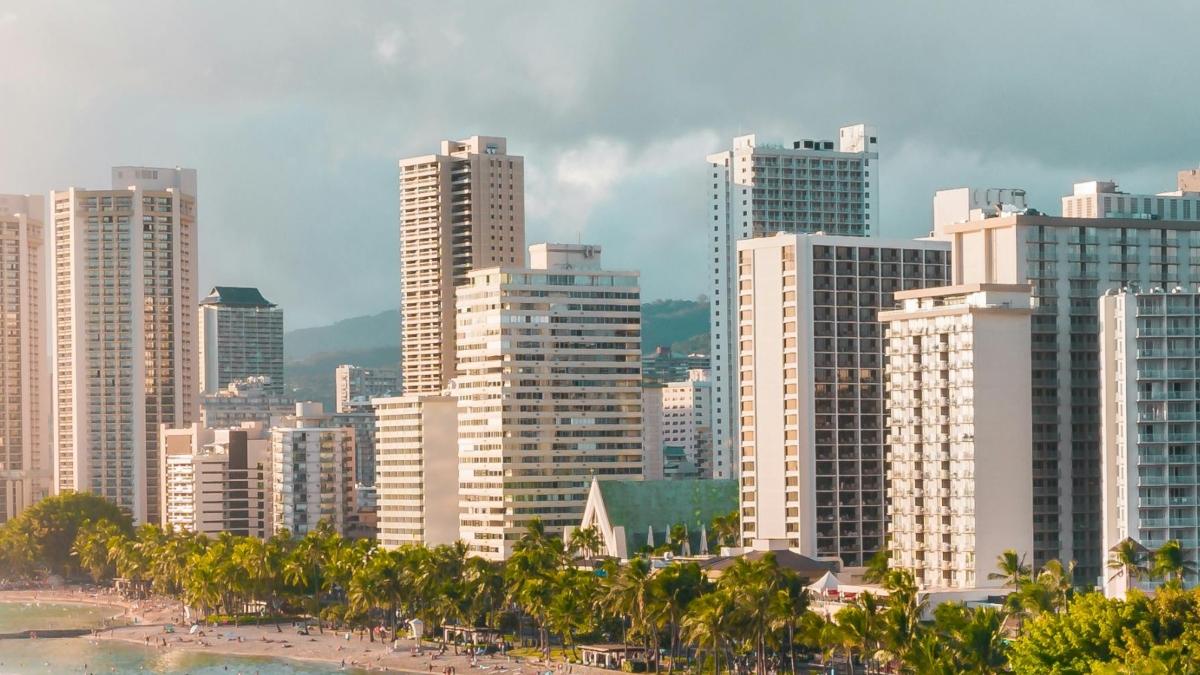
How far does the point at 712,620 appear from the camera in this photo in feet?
539

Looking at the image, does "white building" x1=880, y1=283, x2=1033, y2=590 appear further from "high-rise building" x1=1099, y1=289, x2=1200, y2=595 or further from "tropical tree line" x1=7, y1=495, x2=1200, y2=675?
"high-rise building" x1=1099, y1=289, x2=1200, y2=595

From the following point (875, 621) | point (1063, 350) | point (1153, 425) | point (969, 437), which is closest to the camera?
point (875, 621)

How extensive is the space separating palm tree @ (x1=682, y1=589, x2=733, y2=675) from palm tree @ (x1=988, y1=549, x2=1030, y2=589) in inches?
815

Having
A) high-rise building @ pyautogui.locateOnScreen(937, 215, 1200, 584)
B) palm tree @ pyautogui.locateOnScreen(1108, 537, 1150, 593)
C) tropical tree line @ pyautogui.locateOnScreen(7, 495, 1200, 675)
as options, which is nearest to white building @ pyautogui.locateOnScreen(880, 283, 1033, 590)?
tropical tree line @ pyautogui.locateOnScreen(7, 495, 1200, 675)

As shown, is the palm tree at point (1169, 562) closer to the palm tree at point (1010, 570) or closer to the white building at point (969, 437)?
the palm tree at point (1010, 570)

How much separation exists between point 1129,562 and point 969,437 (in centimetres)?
1802

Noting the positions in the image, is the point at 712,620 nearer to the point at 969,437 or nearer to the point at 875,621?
the point at 875,621

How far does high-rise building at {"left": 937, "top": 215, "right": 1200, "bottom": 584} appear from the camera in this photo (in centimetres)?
17638

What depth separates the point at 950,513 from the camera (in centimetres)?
17150

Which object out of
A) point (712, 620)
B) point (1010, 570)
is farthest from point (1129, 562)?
point (712, 620)

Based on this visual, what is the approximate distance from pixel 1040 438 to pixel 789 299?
32.1 meters

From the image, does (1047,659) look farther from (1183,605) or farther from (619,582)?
(619,582)

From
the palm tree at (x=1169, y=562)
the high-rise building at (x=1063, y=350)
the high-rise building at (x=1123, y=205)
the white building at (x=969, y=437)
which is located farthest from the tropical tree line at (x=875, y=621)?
the high-rise building at (x=1123, y=205)

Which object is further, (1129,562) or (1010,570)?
(1010,570)
